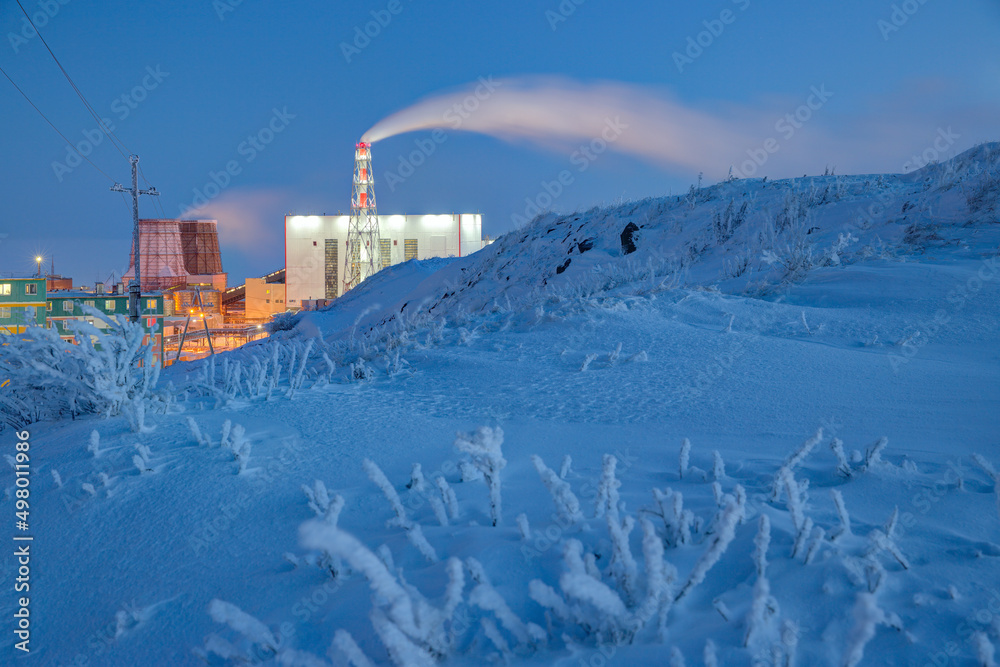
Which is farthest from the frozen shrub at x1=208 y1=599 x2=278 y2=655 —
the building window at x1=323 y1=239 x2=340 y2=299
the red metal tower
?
the building window at x1=323 y1=239 x2=340 y2=299

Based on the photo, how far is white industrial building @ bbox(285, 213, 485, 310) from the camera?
4062 cm

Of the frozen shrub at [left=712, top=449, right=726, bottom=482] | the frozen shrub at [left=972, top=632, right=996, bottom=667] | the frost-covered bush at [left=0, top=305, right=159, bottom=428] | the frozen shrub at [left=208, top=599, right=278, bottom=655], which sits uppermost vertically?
the frost-covered bush at [left=0, top=305, right=159, bottom=428]

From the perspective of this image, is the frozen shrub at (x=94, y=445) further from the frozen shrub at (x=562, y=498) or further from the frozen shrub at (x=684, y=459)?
the frozen shrub at (x=684, y=459)

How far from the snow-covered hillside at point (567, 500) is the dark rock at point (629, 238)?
5.48m

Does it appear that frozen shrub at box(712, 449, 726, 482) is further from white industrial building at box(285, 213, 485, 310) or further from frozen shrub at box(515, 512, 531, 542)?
white industrial building at box(285, 213, 485, 310)

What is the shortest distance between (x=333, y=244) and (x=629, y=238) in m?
33.2

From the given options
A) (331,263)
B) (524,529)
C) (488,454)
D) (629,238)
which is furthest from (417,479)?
(331,263)

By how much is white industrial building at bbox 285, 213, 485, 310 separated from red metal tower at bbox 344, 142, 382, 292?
6.71 ft

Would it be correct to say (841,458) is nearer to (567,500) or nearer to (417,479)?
(567,500)

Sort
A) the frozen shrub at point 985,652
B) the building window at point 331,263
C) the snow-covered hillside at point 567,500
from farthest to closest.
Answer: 1. the building window at point 331,263
2. the snow-covered hillside at point 567,500
3. the frozen shrub at point 985,652

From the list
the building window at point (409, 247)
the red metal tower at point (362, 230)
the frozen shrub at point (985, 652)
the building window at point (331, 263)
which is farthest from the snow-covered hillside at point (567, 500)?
the building window at point (331, 263)

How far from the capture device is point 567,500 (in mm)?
1600

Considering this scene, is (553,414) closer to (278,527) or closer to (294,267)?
(278,527)

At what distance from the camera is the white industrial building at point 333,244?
40625 millimetres
